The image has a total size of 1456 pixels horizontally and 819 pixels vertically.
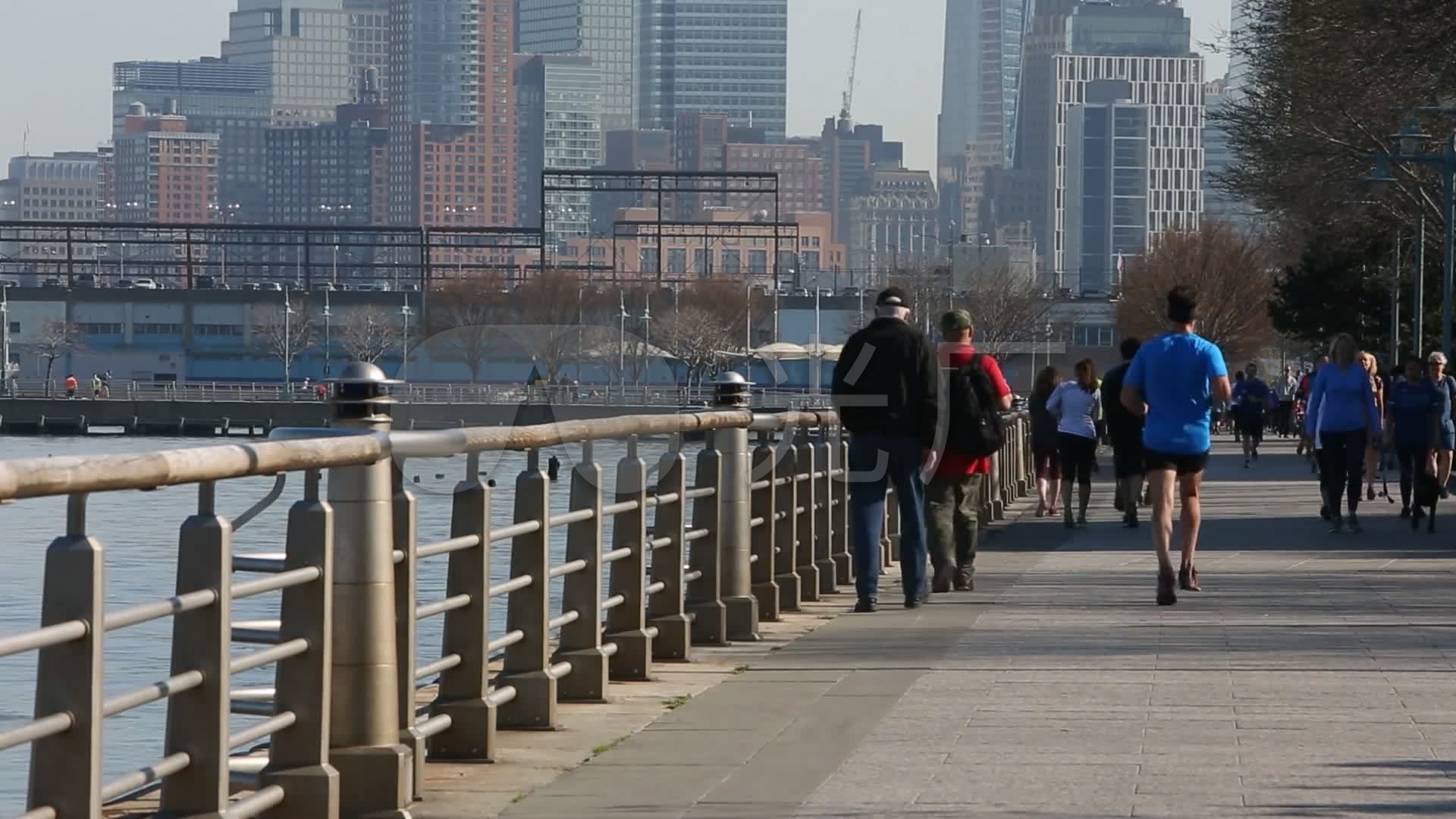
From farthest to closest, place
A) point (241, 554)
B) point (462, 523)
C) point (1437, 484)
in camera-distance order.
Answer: point (1437, 484)
point (241, 554)
point (462, 523)

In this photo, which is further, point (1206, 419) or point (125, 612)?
point (1206, 419)

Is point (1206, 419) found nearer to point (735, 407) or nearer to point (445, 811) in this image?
point (735, 407)

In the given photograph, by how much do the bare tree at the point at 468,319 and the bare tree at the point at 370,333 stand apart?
8.98ft

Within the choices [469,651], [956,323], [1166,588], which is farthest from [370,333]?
[469,651]

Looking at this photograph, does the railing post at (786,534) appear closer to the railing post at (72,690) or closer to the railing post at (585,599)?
the railing post at (585,599)

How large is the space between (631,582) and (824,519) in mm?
5466

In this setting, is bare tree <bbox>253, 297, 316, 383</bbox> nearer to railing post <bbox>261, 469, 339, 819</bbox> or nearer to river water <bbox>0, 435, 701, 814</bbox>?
river water <bbox>0, 435, 701, 814</bbox>

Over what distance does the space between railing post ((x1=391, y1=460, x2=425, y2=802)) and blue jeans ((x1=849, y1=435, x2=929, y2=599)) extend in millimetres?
6622

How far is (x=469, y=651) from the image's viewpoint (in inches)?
299

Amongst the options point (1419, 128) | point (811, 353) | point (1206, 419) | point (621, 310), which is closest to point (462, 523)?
point (1206, 419)

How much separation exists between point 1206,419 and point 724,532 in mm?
3495

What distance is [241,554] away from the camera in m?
8.16

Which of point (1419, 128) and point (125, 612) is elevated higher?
point (1419, 128)

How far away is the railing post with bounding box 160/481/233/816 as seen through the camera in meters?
5.37
